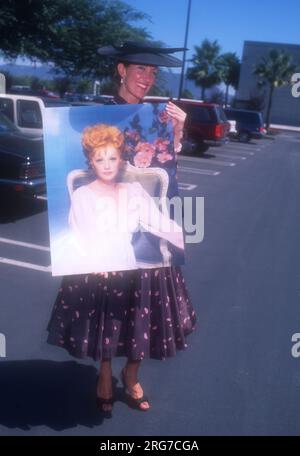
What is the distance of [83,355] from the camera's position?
114 inches

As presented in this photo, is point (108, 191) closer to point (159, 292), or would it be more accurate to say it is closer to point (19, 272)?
point (159, 292)

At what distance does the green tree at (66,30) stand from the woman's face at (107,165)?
15919 millimetres

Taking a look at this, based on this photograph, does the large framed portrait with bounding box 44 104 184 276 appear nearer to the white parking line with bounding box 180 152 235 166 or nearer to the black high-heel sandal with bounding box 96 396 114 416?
the black high-heel sandal with bounding box 96 396 114 416

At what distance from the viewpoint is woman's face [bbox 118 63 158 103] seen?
2945mm

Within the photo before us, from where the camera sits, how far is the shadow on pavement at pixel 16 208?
793cm

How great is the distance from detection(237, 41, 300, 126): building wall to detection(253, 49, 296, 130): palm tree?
7.47ft

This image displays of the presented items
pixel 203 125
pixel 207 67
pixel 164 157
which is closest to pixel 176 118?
pixel 164 157

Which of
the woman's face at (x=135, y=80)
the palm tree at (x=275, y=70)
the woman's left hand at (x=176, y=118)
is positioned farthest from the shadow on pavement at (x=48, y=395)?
the palm tree at (x=275, y=70)

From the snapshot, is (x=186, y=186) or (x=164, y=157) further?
(x=186, y=186)

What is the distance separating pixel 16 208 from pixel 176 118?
600 centimetres

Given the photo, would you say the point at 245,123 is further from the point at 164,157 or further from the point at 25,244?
the point at 164,157

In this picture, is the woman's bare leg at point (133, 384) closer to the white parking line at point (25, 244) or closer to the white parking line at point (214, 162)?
the white parking line at point (25, 244)

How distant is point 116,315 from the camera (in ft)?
9.52

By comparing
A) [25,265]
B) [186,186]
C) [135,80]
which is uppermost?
[135,80]
